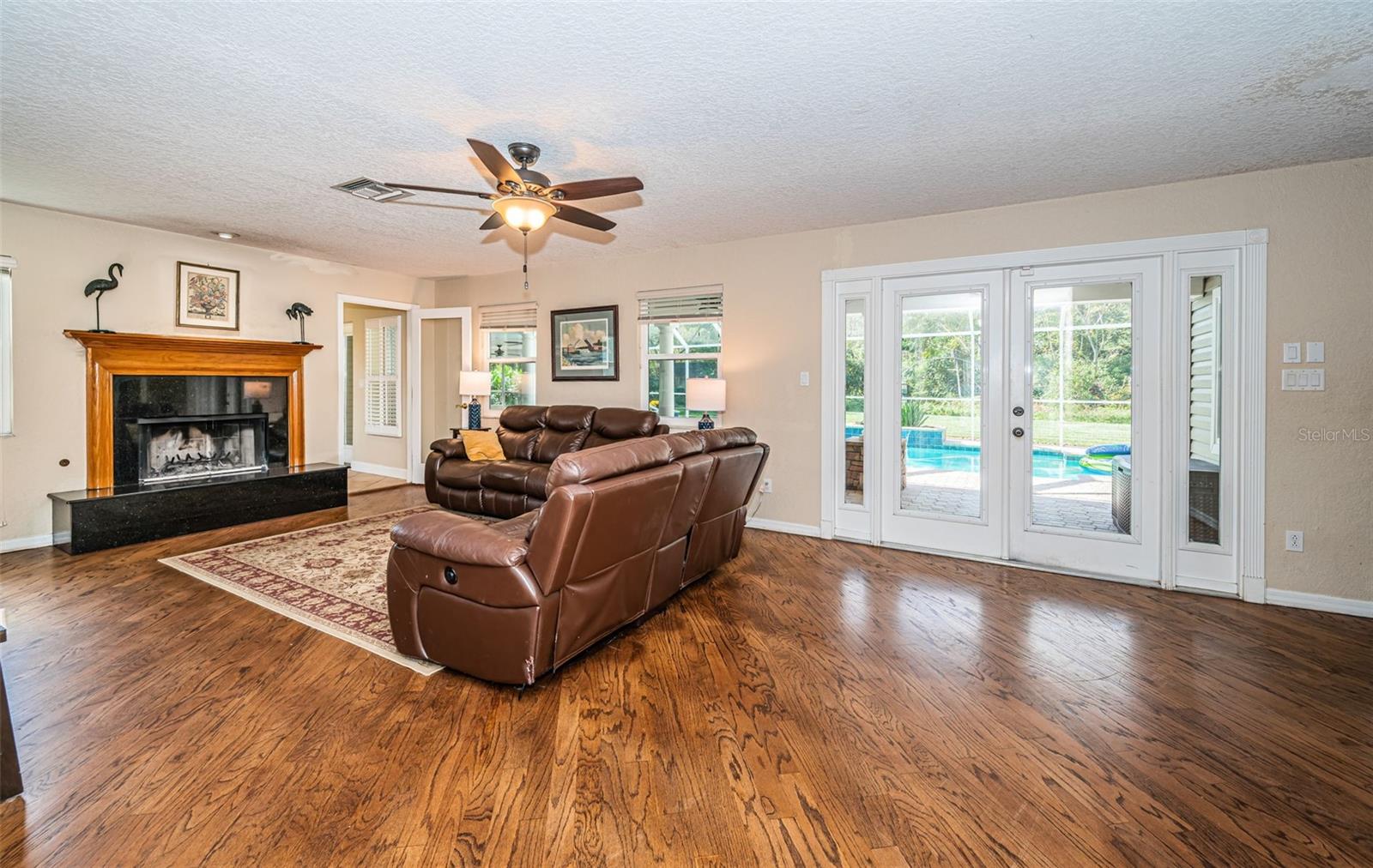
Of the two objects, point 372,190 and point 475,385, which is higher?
point 372,190

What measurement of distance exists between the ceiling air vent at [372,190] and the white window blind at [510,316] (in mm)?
2879

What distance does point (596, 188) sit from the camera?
2.89 m

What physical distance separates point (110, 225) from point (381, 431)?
3.53 meters

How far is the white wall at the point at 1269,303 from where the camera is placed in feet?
10.7

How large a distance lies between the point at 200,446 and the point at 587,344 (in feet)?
11.6

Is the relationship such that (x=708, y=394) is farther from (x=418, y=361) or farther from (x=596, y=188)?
(x=418, y=361)

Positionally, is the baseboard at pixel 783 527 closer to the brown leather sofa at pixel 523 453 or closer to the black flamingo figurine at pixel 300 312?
the brown leather sofa at pixel 523 453

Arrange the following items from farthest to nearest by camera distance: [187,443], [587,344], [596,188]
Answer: [587,344] → [187,443] → [596,188]

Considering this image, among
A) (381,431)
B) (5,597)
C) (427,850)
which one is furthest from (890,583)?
(381,431)

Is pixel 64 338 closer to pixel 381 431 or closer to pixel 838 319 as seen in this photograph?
pixel 381 431

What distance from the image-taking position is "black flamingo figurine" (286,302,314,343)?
18.9ft

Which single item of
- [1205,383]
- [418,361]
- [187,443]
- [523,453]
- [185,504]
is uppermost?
[418,361]

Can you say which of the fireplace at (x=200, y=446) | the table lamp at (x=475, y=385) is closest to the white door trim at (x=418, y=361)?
the table lamp at (x=475, y=385)

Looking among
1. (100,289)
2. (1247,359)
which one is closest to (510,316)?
(100,289)
